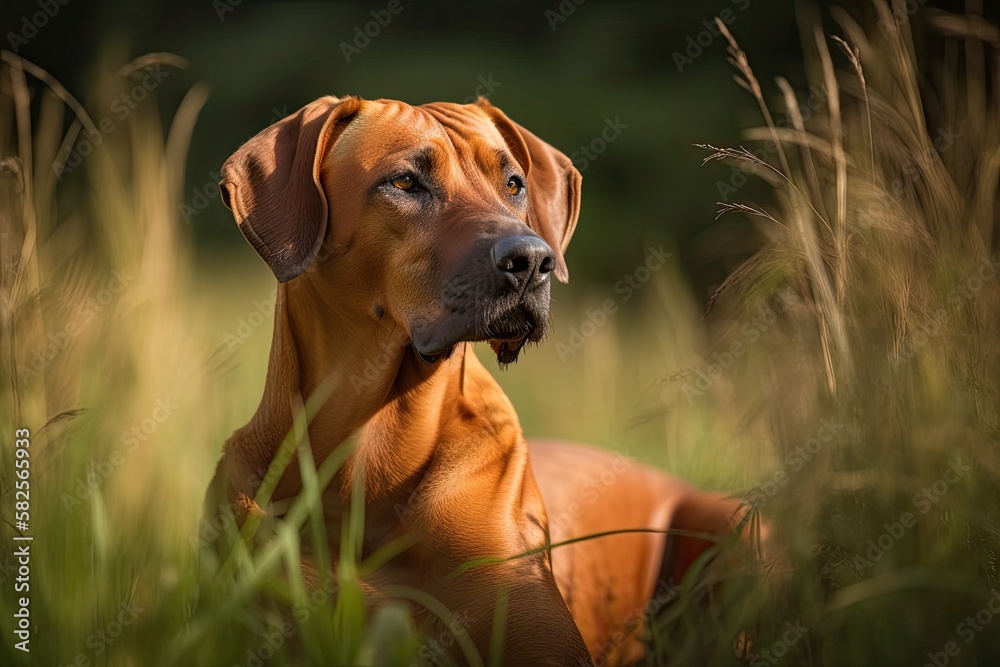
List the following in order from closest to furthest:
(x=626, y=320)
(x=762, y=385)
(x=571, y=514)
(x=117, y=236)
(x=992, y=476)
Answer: (x=992, y=476) → (x=762, y=385) → (x=571, y=514) → (x=117, y=236) → (x=626, y=320)

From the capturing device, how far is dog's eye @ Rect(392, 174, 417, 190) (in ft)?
8.96

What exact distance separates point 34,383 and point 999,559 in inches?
97.2

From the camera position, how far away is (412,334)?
2.63 metres

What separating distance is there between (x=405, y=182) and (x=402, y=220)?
0.12 metres

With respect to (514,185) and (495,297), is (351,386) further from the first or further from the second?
(514,185)

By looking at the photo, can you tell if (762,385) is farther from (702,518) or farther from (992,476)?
(702,518)

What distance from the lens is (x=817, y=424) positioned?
2344 millimetres

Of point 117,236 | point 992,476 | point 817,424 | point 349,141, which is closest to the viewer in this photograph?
point 992,476

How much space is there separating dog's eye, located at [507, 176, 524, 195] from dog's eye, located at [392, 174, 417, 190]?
0.34 m

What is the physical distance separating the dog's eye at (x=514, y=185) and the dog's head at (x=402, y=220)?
0.06 ft

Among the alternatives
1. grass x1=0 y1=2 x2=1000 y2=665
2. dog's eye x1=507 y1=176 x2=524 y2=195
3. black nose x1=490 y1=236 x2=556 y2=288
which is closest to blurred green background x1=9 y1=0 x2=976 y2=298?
dog's eye x1=507 y1=176 x2=524 y2=195

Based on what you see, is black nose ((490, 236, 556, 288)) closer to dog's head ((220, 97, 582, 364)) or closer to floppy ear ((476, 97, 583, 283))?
dog's head ((220, 97, 582, 364))

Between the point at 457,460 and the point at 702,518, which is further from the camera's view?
the point at 702,518

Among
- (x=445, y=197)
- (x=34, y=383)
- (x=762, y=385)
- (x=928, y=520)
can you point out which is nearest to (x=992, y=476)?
(x=928, y=520)
